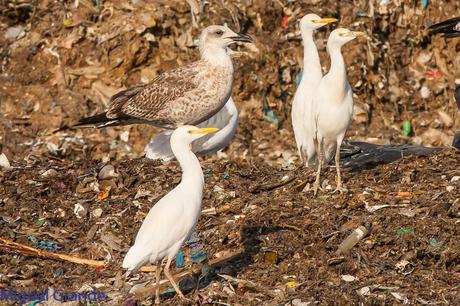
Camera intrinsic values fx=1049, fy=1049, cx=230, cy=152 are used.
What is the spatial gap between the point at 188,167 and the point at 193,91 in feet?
9.55

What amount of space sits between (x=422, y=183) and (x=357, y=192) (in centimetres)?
68

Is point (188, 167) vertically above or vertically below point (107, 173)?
above

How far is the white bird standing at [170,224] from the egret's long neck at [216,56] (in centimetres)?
300

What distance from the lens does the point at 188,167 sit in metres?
8.04

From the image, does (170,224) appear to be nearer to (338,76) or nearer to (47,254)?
(47,254)

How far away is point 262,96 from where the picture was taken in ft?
47.8

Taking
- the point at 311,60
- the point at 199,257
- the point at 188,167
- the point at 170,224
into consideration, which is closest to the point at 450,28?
the point at 311,60

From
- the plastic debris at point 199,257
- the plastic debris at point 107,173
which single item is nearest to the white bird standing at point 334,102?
the plastic debris at point 199,257

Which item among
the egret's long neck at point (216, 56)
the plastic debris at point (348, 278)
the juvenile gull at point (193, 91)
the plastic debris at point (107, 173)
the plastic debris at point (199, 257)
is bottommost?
the plastic debris at point (107, 173)

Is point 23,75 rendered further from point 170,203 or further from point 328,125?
point 170,203

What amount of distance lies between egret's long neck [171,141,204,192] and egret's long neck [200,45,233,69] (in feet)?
9.62

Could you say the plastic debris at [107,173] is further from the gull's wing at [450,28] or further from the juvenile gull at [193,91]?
the gull's wing at [450,28]

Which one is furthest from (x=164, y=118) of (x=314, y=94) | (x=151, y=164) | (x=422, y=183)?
(x=422, y=183)

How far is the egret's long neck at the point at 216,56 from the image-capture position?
432 inches
